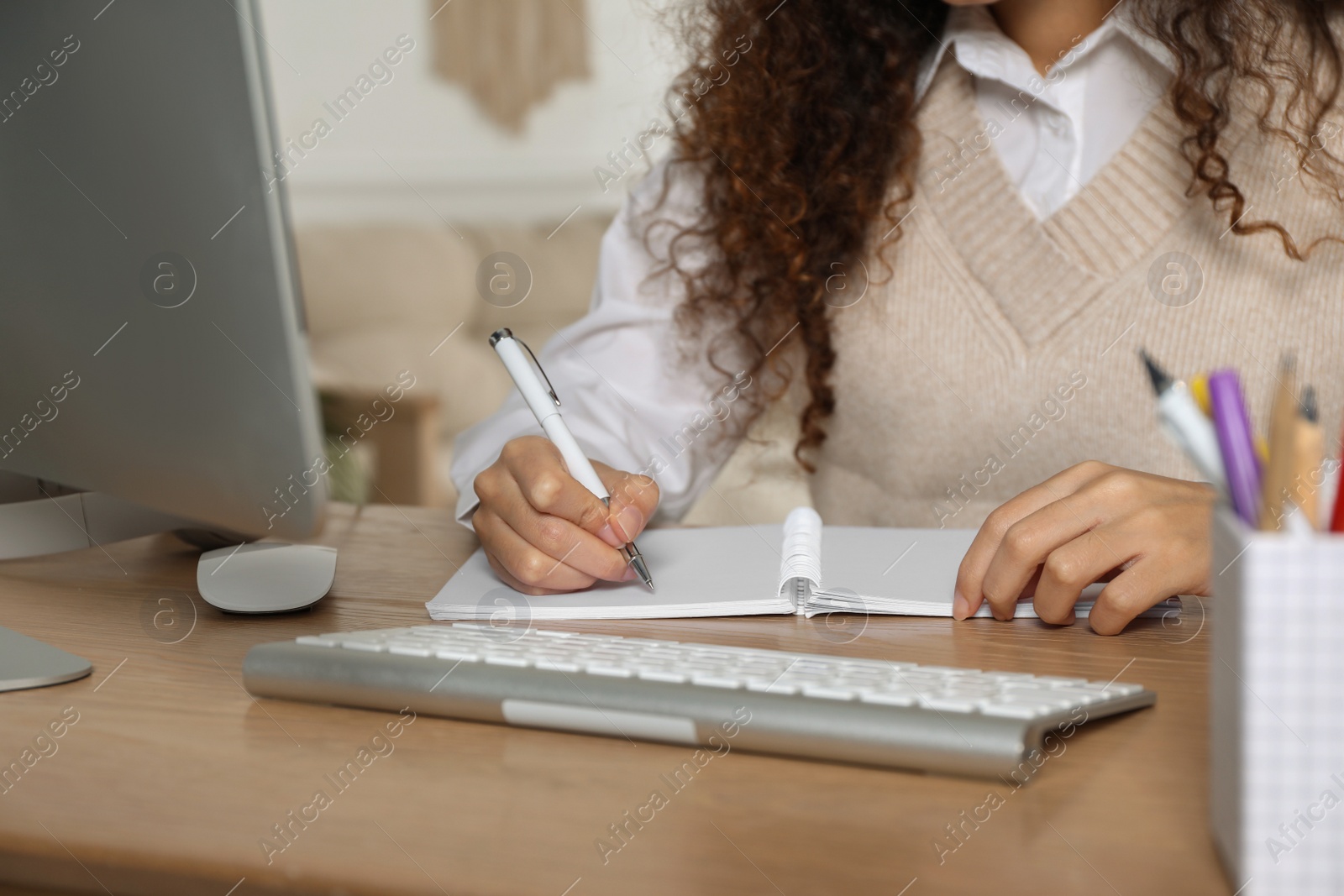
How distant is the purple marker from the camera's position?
340 mm

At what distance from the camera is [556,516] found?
2.61 ft

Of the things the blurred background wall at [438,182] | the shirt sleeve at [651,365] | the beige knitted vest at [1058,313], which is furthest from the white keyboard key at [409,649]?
the blurred background wall at [438,182]

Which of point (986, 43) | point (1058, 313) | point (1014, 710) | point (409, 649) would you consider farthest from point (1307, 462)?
point (986, 43)

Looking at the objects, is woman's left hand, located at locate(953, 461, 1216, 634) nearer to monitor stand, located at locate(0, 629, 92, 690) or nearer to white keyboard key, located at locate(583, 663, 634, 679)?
white keyboard key, located at locate(583, 663, 634, 679)

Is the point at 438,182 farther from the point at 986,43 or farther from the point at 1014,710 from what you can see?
the point at 1014,710

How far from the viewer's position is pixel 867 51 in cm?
121

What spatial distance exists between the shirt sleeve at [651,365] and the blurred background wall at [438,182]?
1.46 metres

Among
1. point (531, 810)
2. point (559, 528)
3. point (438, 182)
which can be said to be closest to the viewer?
point (531, 810)

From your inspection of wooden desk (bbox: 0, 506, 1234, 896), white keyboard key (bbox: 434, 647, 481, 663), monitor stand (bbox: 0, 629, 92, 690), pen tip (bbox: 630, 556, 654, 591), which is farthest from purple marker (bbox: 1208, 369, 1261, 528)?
monitor stand (bbox: 0, 629, 92, 690)

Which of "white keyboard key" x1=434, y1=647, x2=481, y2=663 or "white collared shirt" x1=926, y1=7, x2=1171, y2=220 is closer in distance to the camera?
"white keyboard key" x1=434, y1=647, x2=481, y2=663

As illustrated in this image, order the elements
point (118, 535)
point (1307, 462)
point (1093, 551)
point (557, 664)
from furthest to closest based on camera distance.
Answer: point (118, 535), point (1093, 551), point (557, 664), point (1307, 462)

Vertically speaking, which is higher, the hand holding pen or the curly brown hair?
the curly brown hair

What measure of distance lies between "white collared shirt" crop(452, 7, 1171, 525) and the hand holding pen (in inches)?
5.5

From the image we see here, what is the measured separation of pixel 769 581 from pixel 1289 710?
0.45 m
